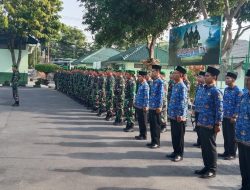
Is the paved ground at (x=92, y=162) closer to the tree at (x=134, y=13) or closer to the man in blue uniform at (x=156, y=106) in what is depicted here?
the man in blue uniform at (x=156, y=106)

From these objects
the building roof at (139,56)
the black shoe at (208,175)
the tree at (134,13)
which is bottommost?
the black shoe at (208,175)

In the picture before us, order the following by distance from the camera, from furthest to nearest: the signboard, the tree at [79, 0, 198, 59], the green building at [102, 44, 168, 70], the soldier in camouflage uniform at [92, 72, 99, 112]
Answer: the green building at [102, 44, 168, 70]
the tree at [79, 0, 198, 59]
the soldier in camouflage uniform at [92, 72, 99, 112]
the signboard

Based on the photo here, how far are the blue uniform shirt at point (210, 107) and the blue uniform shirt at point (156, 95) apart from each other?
2345 mm

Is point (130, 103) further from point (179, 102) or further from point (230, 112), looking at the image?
point (230, 112)

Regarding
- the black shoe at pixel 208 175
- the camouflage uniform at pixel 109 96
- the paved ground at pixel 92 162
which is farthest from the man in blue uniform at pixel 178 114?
the camouflage uniform at pixel 109 96

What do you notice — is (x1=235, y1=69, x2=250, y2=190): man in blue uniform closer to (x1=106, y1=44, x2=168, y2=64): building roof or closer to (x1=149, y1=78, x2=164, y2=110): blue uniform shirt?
(x1=149, y1=78, x2=164, y2=110): blue uniform shirt

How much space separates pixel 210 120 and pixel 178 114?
3.98ft

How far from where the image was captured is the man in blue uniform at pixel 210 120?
692 cm

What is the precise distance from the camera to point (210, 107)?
23.1 feet

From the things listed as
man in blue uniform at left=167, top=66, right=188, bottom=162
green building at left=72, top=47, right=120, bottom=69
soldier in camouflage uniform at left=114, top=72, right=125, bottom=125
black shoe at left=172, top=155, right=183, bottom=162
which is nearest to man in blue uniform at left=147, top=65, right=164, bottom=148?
man in blue uniform at left=167, top=66, right=188, bottom=162

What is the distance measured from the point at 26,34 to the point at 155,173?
98.6 ft

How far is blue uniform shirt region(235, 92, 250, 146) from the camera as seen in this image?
5.80 meters

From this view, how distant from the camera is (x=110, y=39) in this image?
78.6ft

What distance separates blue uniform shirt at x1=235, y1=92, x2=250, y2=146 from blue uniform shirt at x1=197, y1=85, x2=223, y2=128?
0.95 metres
